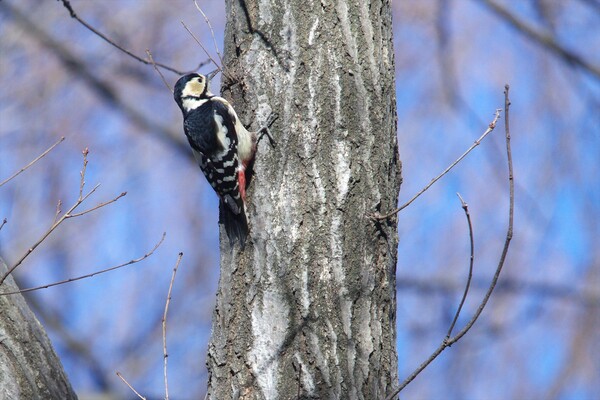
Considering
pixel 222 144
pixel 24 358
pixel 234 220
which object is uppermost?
pixel 222 144

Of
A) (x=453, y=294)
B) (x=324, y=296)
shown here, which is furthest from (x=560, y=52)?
(x=324, y=296)

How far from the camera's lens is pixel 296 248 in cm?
309

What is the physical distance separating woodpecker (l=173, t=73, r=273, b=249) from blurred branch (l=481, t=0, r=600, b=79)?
3779 mm

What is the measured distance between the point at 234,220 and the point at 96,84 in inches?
293

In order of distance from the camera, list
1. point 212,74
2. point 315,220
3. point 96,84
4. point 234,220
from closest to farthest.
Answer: point 315,220 → point 234,220 → point 212,74 → point 96,84

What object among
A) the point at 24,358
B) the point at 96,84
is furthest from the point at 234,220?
the point at 96,84

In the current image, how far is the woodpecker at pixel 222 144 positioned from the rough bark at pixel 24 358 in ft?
3.01

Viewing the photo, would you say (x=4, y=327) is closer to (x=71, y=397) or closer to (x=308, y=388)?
(x=71, y=397)

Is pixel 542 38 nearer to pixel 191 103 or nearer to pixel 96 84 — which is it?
pixel 191 103

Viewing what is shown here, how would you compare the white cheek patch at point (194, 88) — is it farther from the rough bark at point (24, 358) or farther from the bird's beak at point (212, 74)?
the rough bark at point (24, 358)

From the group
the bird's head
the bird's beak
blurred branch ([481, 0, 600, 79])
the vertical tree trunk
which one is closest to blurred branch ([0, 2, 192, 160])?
blurred branch ([481, 0, 600, 79])

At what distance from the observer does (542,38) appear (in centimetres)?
750

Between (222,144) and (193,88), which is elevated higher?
(193,88)

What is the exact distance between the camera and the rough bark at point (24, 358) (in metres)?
3.14
